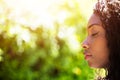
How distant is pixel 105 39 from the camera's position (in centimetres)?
258

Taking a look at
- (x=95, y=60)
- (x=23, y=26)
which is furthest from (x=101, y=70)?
(x=23, y=26)

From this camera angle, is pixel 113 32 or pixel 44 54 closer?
pixel 113 32

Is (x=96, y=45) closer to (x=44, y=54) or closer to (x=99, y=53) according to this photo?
(x=99, y=53)

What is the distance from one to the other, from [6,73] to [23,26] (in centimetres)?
58

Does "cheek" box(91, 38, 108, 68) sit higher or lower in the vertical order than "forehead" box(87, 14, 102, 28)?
lower

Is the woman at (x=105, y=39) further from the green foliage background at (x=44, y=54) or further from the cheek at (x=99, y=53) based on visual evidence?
the green foliage background at (x=44, y=54)

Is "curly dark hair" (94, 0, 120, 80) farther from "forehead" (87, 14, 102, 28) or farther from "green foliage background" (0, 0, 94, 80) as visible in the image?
"green foliage background" (0, 0, 94, 80)

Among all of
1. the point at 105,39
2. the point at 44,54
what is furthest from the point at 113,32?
the point at 44,54

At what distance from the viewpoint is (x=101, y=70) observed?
2.84m

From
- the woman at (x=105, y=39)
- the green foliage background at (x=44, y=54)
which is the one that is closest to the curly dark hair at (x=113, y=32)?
the woman at (x=105, y=39)

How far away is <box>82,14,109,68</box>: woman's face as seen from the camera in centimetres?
259

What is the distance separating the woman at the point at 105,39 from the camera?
256 centimetres

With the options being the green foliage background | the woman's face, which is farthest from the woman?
the green foliage background

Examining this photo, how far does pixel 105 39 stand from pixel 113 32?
56 millimetres
